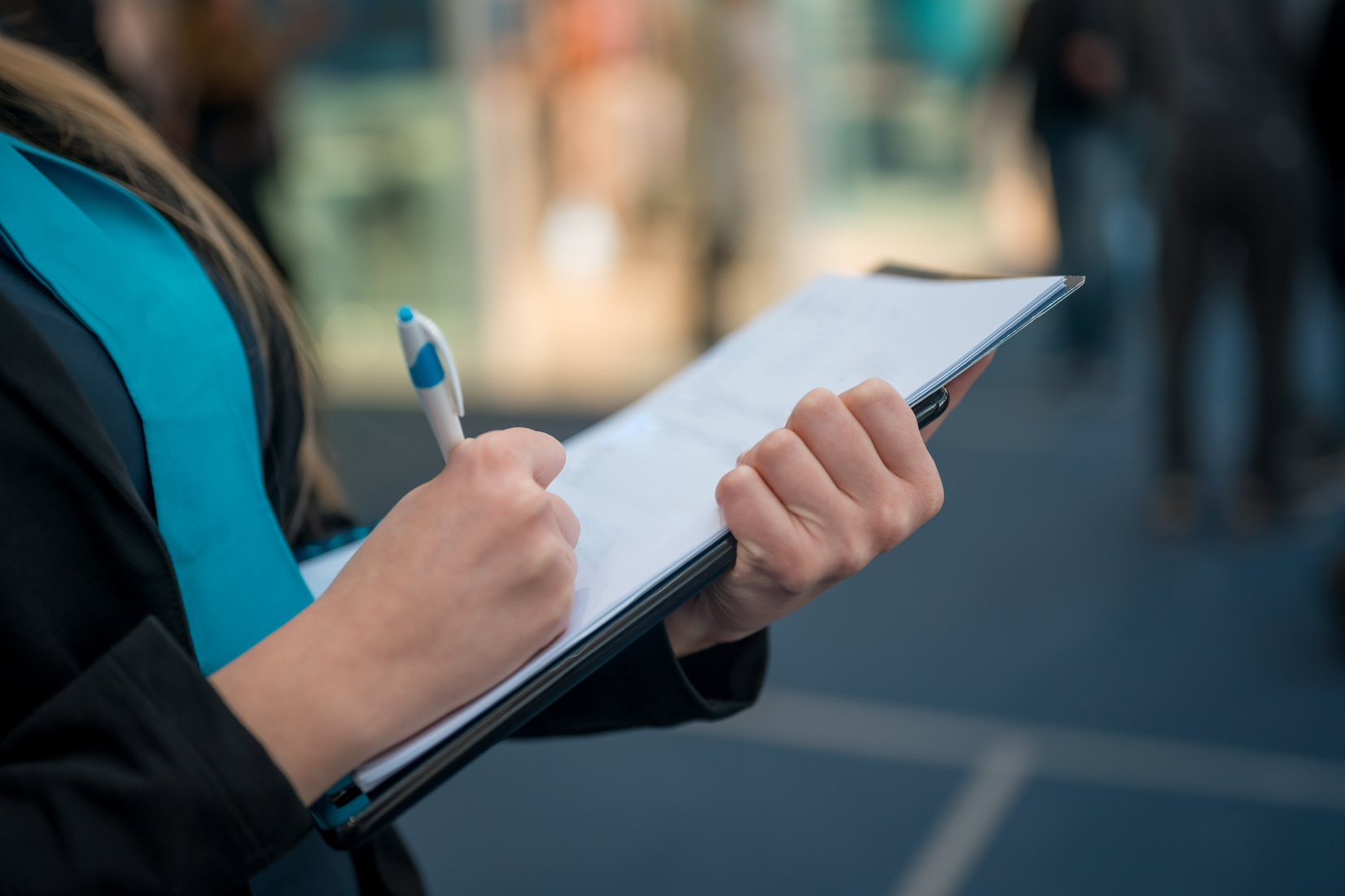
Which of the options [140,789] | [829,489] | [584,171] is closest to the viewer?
[140,789]

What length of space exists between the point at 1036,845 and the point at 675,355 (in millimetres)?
3493

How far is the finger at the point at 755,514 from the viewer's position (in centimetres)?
47

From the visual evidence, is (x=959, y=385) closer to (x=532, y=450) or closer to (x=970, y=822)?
(x=532, y=450)

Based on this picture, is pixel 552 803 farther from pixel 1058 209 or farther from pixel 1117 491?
pixel 1058 209

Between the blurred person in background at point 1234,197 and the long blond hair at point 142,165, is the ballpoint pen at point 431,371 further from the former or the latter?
the blurred person in background at point 1234,197

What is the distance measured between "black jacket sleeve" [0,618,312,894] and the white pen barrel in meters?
0.15

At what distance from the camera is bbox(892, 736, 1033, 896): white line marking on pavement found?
152 cm

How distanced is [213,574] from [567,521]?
0.18m

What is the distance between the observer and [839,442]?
47cm

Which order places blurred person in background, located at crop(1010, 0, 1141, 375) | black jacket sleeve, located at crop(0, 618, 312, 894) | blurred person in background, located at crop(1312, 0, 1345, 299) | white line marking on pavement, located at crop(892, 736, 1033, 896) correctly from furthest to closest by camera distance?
blurred person in background, located at crop(1010, 0, 1141, 375) < blurred person in background, located at crop(1312, 0, 1345, 299) < white line marking on pavement, located at crop(892, 736, 1033, 896) < black jacket sleeve, located at crop(0, 618, 312, 894)

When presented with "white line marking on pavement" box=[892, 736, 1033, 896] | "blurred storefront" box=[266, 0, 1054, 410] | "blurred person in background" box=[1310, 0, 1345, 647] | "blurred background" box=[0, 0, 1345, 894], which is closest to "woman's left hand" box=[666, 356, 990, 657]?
"blurred background" box=[0, 0, 1345, 894]

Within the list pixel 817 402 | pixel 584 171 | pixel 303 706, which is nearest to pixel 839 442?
pixel 817 402

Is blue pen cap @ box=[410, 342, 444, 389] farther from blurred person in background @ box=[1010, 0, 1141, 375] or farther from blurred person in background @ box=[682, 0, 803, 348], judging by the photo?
blurred person in background @ box=[682, 0, 803, 348]

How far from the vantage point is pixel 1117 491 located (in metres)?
2.99
